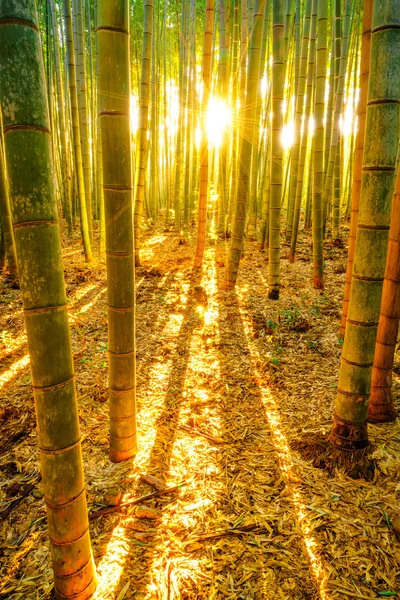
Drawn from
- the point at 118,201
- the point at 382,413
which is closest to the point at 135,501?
the point at 118,201

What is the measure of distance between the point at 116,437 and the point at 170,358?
1.29 metres

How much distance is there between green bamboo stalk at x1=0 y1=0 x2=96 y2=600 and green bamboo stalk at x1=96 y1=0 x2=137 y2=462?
553 millimetres

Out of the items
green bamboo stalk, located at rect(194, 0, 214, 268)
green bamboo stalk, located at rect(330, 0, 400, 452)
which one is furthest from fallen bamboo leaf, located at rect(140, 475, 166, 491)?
green bamboo stalk, located at rect(194, 0, 214, 268)

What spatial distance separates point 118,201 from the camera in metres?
1.44

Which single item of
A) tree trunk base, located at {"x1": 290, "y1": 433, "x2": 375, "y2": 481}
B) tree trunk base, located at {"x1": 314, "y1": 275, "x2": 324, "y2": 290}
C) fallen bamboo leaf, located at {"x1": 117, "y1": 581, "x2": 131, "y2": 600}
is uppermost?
tree trunk base, located at {"x1": 314, "y1": 275, "x2": 324, "y2": 290}

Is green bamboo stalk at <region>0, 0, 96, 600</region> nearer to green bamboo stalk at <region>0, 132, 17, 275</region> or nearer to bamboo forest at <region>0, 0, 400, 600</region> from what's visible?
bamboo forest at <region>0, 0, 400, 600</region>

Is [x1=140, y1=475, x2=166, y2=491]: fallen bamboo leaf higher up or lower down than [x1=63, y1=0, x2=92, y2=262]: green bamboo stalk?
lower down

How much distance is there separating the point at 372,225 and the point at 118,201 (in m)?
1.10

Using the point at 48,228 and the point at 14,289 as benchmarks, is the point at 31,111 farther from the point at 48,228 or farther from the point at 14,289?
the point at 14,289

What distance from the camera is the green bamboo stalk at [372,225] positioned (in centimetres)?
138

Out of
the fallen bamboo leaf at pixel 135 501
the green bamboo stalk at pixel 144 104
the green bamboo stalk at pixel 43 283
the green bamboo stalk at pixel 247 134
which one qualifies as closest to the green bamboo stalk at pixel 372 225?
the fallen bamboo leaf at pixel 135 501

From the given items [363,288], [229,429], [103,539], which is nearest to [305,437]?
[229,429]

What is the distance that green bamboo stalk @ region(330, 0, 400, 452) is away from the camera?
4.54 feet

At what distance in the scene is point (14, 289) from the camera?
457 centimetres
